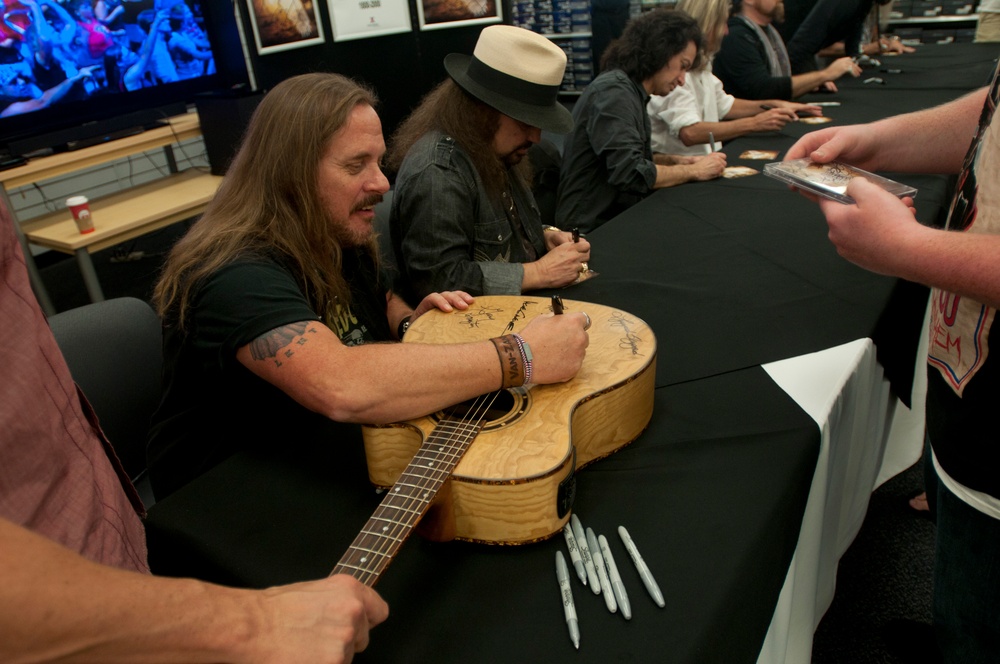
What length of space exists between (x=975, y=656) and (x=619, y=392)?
0.75 metres

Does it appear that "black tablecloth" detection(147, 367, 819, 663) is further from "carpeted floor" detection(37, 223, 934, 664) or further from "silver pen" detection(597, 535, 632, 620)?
"carpeted floor" detection(37, 223, 934, 664)

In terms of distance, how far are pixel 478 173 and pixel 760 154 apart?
5.07 ft

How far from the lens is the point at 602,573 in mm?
828

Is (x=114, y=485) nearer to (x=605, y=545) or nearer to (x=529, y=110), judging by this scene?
(x=605, y=545)

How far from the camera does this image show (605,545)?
0.88m

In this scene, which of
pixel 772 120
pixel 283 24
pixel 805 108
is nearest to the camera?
pixel 772 120

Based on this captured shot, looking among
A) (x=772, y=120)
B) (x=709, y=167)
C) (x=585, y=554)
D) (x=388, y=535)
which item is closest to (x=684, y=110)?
(x=772, y=120)

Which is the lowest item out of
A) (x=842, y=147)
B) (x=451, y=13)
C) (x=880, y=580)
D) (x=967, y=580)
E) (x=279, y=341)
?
(x=880, y=580)

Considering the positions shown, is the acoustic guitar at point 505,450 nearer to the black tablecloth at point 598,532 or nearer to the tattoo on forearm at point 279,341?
the black tablecloth at point 598,532

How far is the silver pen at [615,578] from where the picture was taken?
2.56 feet

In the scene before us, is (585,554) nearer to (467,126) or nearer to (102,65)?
(467,126)

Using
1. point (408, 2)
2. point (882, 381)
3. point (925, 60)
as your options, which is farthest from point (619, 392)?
point (925, 60)

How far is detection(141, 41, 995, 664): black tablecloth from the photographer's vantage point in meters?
0.77

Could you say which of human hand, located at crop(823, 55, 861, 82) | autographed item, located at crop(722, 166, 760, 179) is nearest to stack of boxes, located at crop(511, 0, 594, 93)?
human hand, located at crop(823, 55, 861, 82)
